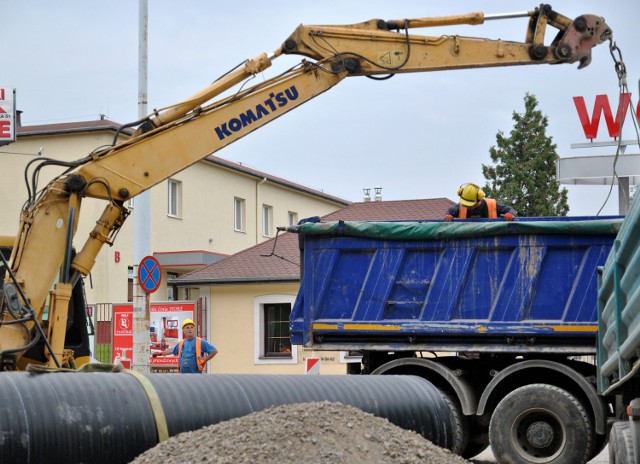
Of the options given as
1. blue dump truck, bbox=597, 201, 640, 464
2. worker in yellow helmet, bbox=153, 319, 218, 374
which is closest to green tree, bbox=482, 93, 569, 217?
worker in yellow helmet, bbox=153, 319, 218, 374

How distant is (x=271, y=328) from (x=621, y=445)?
2102 cm

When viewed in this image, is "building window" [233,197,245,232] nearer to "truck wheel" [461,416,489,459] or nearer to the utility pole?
the utility pole

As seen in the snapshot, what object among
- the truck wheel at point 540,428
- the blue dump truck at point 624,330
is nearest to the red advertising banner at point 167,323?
the truck wheel at point 540,428

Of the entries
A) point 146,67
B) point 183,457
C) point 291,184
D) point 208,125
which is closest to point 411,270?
point 208,125

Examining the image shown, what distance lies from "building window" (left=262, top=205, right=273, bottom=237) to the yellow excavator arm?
32801mm

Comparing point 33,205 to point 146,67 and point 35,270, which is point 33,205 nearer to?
point 35,270

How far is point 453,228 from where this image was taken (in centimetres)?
1236

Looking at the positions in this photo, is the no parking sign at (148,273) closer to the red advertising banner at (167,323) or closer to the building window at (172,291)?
the red advertising banner at (167,323)

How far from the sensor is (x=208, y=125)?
12.8m

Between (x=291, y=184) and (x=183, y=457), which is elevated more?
(x=291, y=184)

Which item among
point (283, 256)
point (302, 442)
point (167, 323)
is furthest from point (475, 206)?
point (283, 256)

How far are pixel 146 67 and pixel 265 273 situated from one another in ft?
32.2

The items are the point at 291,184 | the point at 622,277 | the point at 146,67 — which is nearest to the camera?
the point at 622,277

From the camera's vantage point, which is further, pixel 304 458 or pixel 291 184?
pixel 291 184
